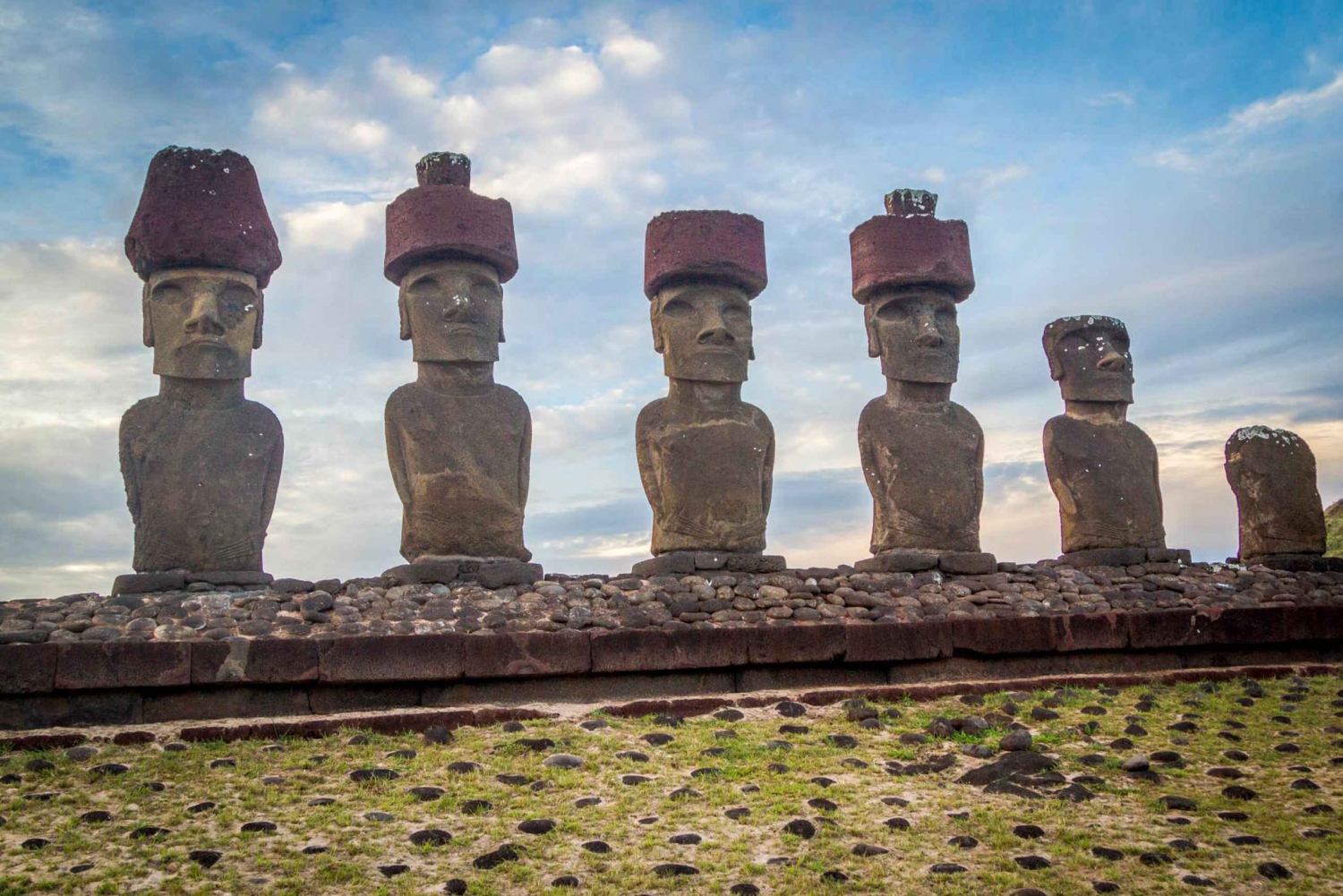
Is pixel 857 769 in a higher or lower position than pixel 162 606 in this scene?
lower

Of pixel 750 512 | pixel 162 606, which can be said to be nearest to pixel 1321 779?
pixel 750 512

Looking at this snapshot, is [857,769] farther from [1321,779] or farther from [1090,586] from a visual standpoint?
[1090,586]

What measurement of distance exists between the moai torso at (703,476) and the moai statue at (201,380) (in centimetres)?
304

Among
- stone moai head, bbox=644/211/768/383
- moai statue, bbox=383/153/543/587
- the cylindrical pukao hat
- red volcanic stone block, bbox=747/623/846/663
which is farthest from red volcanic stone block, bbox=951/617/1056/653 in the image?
the cylindrical pukao hat

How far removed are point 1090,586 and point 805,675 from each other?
3390 millimetres

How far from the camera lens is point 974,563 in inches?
434

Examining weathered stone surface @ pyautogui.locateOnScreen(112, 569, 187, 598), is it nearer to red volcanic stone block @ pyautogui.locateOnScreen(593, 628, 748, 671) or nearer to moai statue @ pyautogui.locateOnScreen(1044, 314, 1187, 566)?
red volcanic stone block @ pyautogui.locateOnScreen(593, 628, 748, 671)

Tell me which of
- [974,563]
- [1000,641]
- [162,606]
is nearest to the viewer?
[162,606]

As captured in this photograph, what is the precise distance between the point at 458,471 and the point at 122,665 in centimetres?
298

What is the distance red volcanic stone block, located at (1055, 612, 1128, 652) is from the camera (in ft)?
32.2

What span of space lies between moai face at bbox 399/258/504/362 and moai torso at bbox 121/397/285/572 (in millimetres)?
1483

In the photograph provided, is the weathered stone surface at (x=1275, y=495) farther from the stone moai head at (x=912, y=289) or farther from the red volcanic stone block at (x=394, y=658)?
the red volcanic stone block at (x=394, y=658)

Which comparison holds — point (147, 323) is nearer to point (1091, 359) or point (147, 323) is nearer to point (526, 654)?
point (526, 654)

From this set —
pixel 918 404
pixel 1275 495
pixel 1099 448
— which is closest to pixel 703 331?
pixel 918 404
